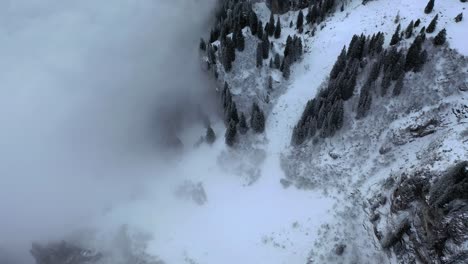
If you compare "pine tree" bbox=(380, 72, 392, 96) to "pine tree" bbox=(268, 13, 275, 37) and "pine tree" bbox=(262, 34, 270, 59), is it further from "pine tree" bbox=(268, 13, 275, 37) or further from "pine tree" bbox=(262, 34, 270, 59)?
"pine tree" bbox=(268, 13, 275, 37)

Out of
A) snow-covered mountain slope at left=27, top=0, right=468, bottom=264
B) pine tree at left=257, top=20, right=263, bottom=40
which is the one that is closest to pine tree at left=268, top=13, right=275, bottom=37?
pine tree at left=257, top=20, right=263, bottom=40

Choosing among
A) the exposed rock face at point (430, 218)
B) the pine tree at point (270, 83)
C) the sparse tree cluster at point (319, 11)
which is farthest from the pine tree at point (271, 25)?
the exposed rock face at point (430, 218)

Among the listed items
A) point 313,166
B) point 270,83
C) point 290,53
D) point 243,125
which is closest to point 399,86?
point 313,166

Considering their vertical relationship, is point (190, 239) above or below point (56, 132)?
below

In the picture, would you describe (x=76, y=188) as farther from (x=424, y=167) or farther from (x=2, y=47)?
(x=424, y=167)

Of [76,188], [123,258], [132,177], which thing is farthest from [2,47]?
[123,258]
